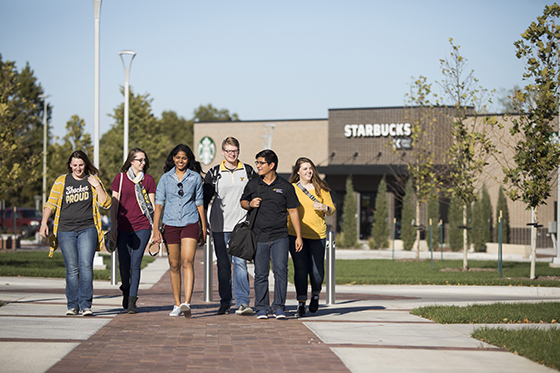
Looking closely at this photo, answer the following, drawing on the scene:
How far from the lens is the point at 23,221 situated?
135ft

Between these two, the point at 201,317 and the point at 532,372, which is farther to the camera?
the point at 201,317

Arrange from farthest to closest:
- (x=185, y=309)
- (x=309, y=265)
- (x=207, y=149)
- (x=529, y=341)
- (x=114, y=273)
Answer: (x=207, y=149) → (x=114, y=273) → (x=309, y=265) → (x=185, y=309) → (x=529, y=341)

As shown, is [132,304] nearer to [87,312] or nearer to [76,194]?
[87,312]

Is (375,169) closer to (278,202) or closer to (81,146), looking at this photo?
(81,146)

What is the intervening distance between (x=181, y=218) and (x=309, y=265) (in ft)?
6.37

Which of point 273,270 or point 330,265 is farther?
point 330,265

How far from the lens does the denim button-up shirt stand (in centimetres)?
826

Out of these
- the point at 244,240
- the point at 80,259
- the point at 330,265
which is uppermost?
the point at 244,240

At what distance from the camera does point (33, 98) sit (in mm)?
73750

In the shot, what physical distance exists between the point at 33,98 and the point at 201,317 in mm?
70933

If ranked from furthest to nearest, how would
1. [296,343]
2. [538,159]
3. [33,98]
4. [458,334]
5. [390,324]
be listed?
[33,98] < [538,159] < [390,324] < [458,334] < [296,343]

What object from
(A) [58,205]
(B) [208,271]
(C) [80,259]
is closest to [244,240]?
(C) [80,259]

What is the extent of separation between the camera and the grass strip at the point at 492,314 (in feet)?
28.0

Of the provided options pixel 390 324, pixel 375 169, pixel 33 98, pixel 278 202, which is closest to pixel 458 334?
pixel 390 324
